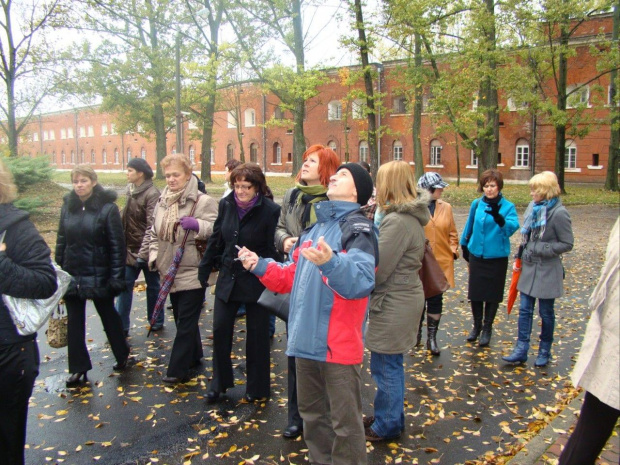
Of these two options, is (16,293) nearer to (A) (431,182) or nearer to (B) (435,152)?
(A) (431,182)

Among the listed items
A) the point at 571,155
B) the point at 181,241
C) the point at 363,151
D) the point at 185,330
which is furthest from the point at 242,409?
the point at 363,151

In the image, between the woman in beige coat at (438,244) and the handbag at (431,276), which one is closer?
the handbag at (431,276)

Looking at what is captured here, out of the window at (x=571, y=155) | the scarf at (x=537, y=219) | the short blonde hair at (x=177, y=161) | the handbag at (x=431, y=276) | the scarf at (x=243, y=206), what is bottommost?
the handbag at (x=431, y=276)

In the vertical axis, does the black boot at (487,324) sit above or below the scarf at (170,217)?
below

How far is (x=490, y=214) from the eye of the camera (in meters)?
6.34

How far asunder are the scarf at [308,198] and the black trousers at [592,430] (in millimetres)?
2107

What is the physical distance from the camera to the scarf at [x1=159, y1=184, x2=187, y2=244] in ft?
17.7

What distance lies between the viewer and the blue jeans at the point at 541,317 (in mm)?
5820

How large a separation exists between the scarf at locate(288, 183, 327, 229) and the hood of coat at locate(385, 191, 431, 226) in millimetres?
522

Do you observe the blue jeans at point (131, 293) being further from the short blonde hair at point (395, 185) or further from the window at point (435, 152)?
the window at point (435, 152)

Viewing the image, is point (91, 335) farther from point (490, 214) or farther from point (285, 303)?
point (490, 214)

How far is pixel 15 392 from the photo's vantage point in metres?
3.13

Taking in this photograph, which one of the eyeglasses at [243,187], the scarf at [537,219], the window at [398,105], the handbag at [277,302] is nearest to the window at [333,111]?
the window at [398,105]

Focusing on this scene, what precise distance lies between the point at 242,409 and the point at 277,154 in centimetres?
5128
